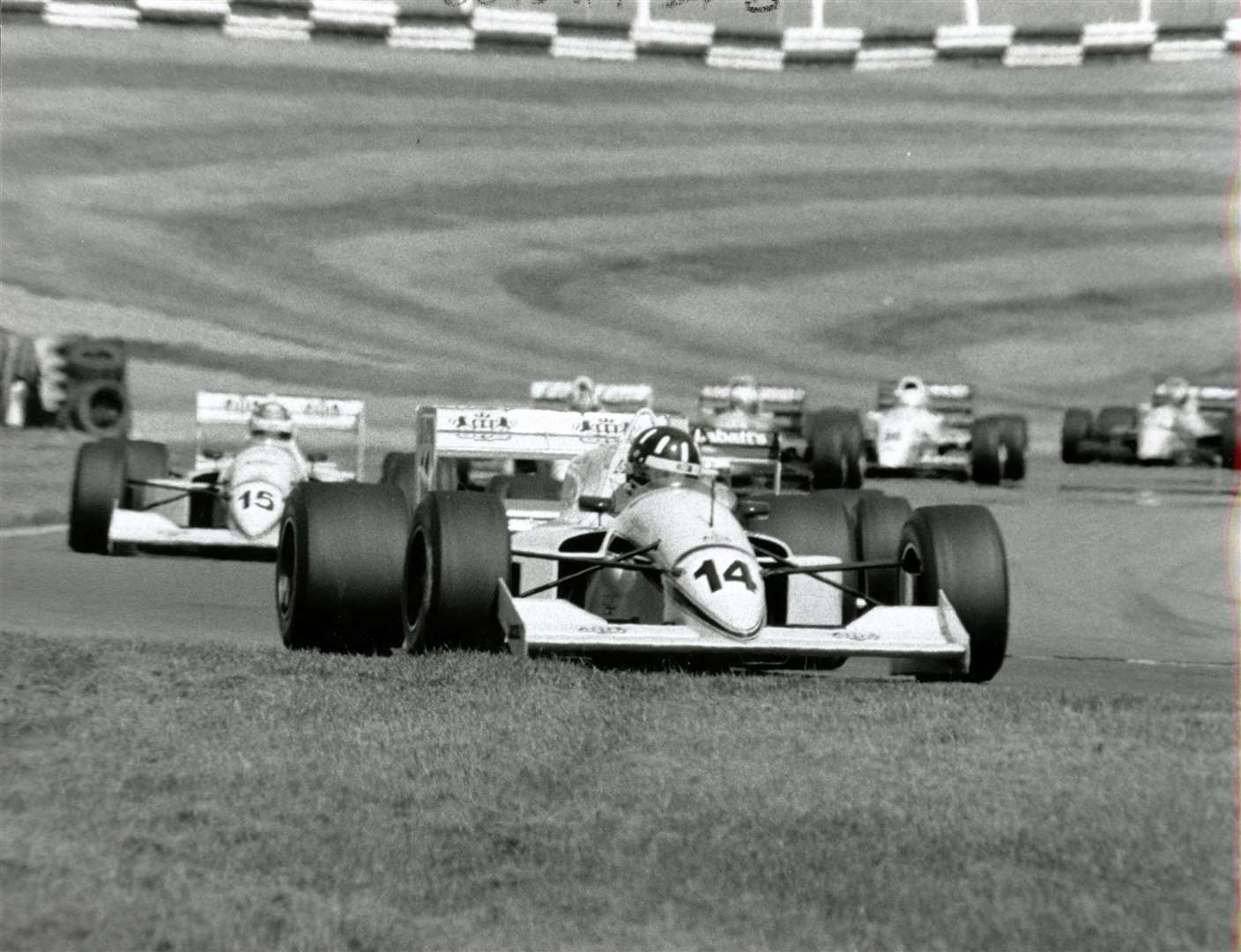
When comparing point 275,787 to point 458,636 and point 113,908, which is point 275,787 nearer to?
point 113,908

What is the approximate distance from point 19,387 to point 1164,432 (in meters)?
12.7

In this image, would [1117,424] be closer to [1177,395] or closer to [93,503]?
[1177,395]

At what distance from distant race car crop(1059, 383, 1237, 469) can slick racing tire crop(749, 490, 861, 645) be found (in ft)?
54.3

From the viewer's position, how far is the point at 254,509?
54.4ft

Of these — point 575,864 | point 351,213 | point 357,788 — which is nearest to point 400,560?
point 357,788

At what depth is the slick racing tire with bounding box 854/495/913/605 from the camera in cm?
1184

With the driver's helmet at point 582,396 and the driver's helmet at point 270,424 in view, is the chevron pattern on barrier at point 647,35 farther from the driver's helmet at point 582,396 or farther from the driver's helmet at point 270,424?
the driver's helmet at point 270,424

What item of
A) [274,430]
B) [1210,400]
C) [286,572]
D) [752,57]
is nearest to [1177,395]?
[1210,400]

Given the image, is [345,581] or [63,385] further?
[63,385]

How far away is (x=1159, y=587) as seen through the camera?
1642cm

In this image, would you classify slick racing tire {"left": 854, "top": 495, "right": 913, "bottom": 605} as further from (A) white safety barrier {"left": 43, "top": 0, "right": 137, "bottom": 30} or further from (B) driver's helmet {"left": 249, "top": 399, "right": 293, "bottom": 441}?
(A) white safety barrier {"left": 43, "top": 0, "right": 137, "bottom": 30}

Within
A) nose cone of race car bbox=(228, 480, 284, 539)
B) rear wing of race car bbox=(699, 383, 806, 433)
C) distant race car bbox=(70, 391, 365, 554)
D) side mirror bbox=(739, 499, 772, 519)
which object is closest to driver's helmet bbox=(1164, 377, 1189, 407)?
rear wing of race car bbox=(699, 383, 806, 433)

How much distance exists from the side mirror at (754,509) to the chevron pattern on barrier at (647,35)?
33.0 metres

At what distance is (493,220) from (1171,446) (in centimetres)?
1597
